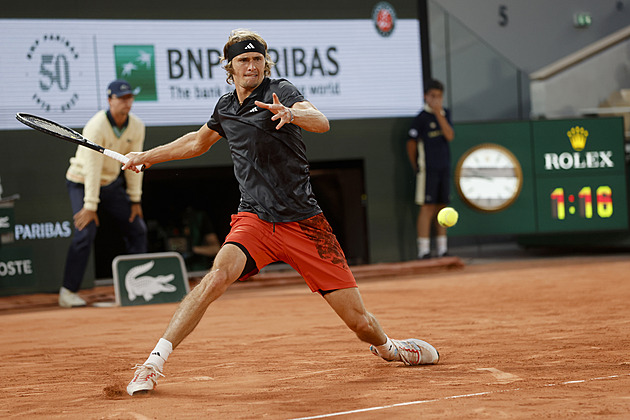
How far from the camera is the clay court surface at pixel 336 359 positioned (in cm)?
354

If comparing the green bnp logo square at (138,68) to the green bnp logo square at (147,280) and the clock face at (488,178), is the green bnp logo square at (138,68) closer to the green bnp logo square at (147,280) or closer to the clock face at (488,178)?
the green bnp logo square at (147,280)

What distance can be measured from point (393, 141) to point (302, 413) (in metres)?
8.21

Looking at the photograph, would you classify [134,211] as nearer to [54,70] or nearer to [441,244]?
[54,70]

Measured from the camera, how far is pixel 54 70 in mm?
9703

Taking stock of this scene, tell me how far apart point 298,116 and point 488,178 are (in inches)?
314

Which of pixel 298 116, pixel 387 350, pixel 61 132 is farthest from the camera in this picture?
pixel 61 132

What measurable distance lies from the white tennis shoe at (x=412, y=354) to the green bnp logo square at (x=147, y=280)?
455cm

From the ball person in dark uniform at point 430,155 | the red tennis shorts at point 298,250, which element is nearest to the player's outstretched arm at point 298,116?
the red tennis shorts at point 298,250

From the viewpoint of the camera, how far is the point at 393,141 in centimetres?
1132

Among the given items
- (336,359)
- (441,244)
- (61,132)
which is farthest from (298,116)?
(441,244)

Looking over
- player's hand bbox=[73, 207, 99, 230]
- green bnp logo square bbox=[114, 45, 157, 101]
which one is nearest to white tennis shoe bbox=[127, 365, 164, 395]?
player's hand bbox=[73, 207, 99, 230]

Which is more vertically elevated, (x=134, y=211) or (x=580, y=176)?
(x=580, y=176)

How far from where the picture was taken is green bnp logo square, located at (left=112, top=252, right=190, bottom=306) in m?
8.51

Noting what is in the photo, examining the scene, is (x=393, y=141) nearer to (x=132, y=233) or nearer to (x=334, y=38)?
(x=334, y=38)
